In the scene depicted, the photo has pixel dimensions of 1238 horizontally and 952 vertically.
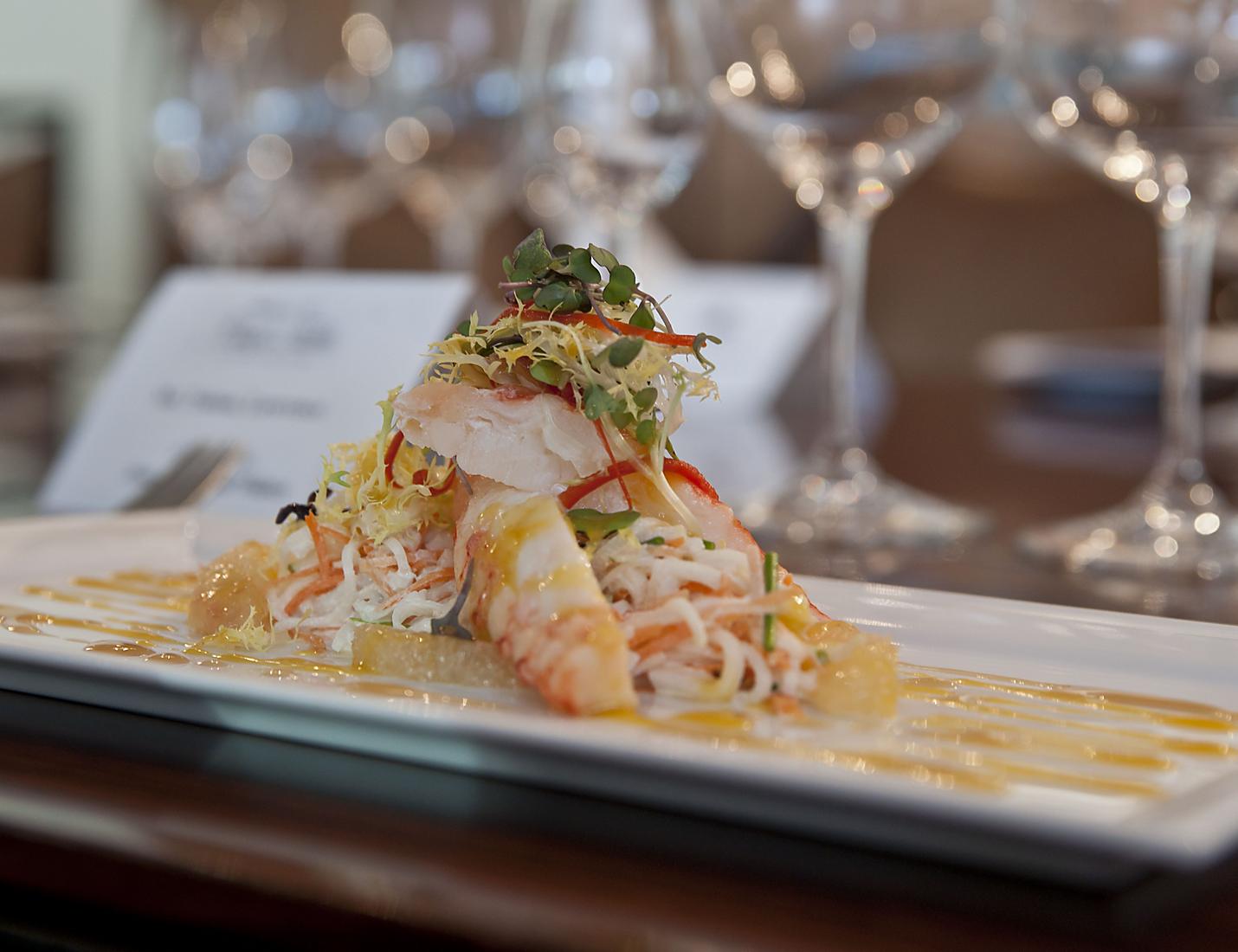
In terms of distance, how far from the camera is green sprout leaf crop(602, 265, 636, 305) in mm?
648

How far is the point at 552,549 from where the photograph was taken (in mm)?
548

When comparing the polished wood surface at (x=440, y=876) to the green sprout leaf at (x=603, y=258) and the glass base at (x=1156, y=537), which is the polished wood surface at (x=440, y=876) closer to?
the green sprout leaf at (x=603, y=258)

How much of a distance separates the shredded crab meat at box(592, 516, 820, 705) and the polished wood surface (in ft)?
0.34

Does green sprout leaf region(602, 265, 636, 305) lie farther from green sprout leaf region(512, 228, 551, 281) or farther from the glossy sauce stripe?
the glossy sauce stripe

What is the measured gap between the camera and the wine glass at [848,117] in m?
1.21

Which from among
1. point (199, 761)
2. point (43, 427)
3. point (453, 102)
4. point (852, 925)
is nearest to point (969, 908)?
point (852, 925)

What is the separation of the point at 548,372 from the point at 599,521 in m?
0.08

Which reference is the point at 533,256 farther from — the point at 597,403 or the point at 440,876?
the point at 440,876

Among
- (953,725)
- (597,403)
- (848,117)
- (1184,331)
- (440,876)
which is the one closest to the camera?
(440,876)

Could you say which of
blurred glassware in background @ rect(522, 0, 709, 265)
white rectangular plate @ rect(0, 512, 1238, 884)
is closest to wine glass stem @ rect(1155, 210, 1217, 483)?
blurred glassware in background @ rect(522, 0, 709, 265)

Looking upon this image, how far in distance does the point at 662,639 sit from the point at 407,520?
17cm

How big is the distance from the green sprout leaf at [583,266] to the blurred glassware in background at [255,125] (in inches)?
56.9

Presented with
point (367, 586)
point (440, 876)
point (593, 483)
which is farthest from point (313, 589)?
point (440, 876)

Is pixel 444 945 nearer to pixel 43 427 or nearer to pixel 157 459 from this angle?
pixel 157 459
